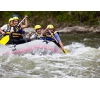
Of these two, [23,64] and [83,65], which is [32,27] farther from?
[83,65]

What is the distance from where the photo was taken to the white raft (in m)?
4.18

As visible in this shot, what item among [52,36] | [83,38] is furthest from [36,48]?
[83,38]

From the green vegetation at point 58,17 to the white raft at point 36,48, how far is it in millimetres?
223

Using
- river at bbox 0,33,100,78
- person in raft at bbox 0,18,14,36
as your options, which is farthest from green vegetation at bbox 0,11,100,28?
river at bbox 0,33,100,78

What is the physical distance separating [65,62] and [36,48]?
0.44 m

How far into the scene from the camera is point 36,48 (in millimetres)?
4191

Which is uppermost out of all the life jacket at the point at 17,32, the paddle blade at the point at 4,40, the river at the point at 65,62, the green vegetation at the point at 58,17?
the green vegetation at the point at 58,17

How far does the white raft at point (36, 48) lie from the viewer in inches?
165

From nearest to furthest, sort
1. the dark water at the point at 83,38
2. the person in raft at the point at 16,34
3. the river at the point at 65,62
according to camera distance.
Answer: the river at the point at 65,62 → the dark water at the point at 83,38 → the person in raft at the point at 16,34

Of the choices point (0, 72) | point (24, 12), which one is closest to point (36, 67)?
point (0, 72)

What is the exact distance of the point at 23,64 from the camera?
3.87m

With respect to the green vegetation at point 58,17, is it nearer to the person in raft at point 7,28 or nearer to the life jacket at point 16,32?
the person in raft at point 7,28

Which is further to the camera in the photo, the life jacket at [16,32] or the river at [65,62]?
the life jacket at [16,32]

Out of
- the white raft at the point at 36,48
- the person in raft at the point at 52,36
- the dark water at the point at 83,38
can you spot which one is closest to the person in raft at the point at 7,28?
the white raft at the point at 36,48
